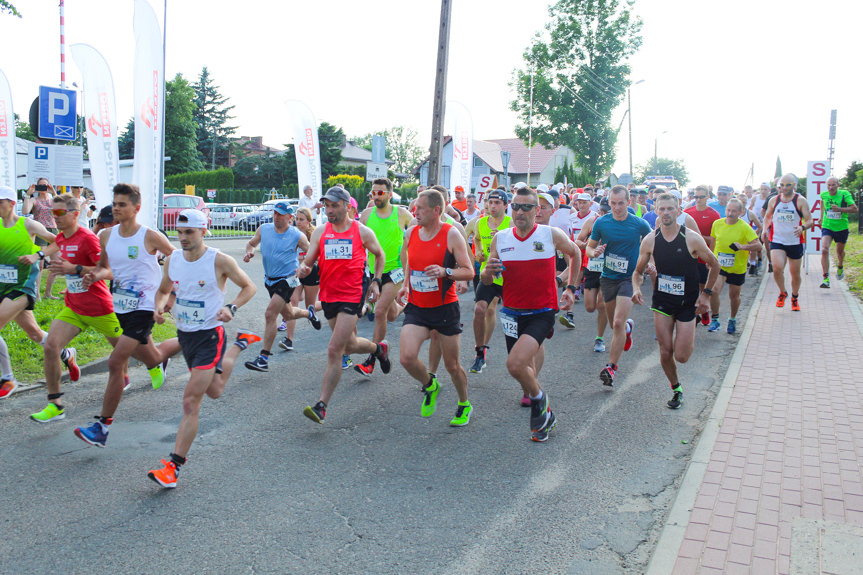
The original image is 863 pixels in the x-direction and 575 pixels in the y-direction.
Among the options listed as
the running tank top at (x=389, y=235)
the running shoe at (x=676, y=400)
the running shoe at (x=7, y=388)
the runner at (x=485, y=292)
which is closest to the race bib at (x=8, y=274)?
the running shoe at (x=7, y=388)

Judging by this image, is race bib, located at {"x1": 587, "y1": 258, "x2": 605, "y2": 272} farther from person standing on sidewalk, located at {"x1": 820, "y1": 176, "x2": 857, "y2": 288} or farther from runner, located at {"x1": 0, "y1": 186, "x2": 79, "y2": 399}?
person standing on sidewalk, located at {"x1": 820, "y1": 176, "x2": 857, "y2": 288}

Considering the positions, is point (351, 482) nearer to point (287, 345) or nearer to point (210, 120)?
point (287, 345)

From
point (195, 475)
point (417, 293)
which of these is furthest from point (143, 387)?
point (417, 293)

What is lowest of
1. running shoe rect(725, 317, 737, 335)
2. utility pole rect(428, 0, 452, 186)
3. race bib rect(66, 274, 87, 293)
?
running shoe rect(725, 317, 737, 335)

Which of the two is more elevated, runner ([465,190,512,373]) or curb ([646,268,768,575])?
runner ([465,190,512,373])

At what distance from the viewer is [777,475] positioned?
4754 mm

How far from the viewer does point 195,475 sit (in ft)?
15.7

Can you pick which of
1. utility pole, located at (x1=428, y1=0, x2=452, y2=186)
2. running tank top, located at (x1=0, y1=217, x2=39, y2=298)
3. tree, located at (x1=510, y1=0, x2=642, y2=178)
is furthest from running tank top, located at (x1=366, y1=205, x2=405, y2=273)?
tree, located at (x1=510, y1=0, x2=642, y2=178)

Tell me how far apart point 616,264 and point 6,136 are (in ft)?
42.5

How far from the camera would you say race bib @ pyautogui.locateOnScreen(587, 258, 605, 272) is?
8.24 meters

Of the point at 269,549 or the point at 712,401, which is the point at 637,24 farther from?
the point at 269,549

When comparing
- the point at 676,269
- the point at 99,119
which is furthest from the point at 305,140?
the point at 676,269

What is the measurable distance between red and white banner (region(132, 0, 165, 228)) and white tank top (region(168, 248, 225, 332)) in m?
8.59

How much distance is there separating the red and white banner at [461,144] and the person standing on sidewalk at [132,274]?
16239 millimetres
